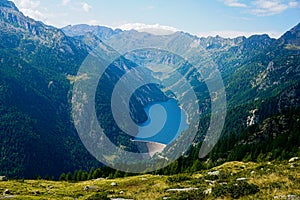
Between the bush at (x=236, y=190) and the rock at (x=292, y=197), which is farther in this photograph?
the bush at (x=236, y=190)

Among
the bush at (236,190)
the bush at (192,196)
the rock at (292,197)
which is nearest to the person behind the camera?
the rock at (292,197)

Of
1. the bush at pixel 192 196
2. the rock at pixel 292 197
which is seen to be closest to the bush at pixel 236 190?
the bush at pixel 192 196

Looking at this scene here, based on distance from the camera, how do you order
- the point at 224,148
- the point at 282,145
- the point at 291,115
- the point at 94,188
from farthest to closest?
the point at 291,115, the point at 224,148, the point at 282,145, the point at 94,188

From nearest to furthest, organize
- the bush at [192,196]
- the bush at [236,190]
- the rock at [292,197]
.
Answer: the rock at [292,197] < the bush at [236,190] < the bush at [192,196]

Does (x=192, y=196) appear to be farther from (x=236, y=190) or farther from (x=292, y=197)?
(x=292, y=197)

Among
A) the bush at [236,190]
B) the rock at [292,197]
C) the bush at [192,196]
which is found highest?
the rock at [292,197]

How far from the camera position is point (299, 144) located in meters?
109

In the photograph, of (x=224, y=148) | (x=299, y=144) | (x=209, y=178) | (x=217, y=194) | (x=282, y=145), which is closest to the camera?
(x=217, y=194)

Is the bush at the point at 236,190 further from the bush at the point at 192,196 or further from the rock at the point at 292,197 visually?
the rock at the point at 292,197

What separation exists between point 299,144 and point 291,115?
5568 centimetres

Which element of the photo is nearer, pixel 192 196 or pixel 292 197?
pixel 292 197

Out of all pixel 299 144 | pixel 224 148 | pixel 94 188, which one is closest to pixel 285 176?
pixel 94 188

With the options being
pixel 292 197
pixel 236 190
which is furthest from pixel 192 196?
pixel 292 197

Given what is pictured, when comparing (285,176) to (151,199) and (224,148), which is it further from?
(224,148)
